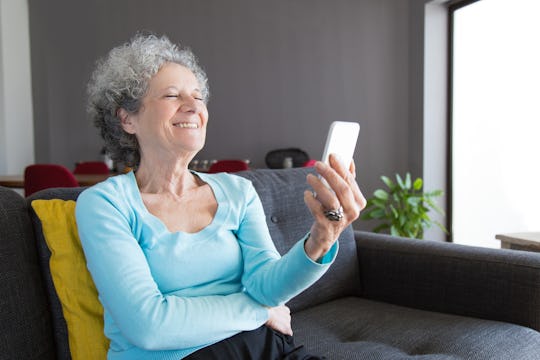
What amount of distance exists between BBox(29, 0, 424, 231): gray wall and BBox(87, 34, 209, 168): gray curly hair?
362 centimetres

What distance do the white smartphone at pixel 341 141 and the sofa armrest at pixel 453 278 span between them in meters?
0.89

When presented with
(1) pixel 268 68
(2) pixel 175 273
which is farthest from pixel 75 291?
(1) pixel 268 68

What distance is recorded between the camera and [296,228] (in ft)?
5.72

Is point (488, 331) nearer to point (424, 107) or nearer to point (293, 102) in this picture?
point (424, 107)

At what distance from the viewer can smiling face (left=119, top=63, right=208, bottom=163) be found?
3.99ft

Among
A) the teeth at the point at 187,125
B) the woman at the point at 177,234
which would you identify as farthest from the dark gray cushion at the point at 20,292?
the teeth at the point at 187,125

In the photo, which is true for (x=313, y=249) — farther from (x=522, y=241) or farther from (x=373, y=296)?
(x=522, y=241)

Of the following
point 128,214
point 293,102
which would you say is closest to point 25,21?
point 293,102

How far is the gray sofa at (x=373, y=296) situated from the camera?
1.16 meters

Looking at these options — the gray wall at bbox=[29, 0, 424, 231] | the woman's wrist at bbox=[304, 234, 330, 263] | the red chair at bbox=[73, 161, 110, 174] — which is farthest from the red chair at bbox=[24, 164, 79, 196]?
the woman's wrist at bbox=[304, 234, 330, 263]

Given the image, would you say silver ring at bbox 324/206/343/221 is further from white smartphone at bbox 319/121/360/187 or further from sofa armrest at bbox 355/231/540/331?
sofa armrest at bbox 355/231/540/331

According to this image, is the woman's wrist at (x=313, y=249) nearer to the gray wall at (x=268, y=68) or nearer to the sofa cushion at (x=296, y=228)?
the sofa cushion at (x=296, y=228)

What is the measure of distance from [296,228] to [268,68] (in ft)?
11.6

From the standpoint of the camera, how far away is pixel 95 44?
5.21 m
